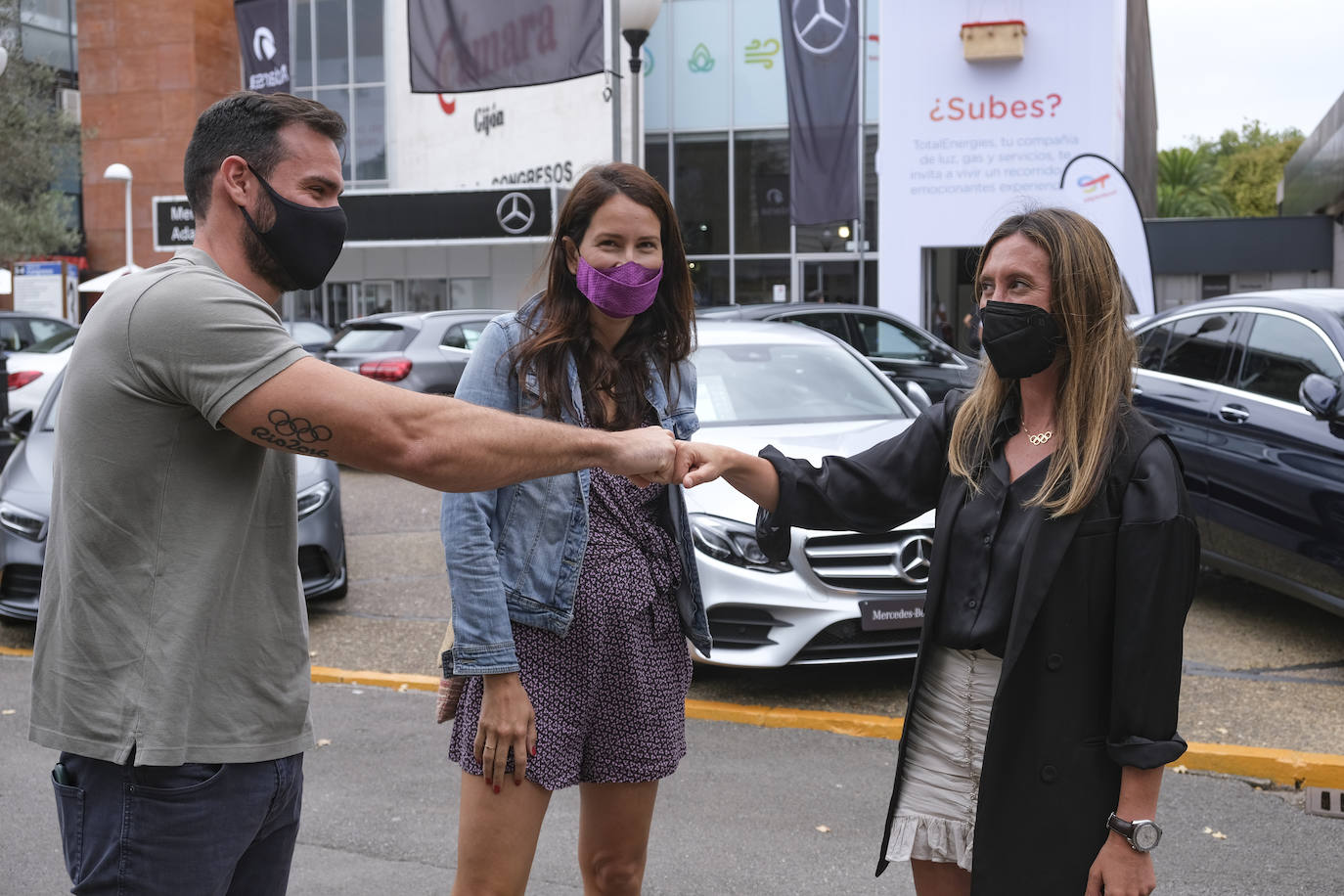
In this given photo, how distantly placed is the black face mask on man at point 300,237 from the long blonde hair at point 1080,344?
131cm

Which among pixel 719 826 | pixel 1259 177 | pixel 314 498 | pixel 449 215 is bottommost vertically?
pixel 719 826

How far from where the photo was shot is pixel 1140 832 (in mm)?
2355

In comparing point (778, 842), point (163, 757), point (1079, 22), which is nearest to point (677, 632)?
point (163, 757)

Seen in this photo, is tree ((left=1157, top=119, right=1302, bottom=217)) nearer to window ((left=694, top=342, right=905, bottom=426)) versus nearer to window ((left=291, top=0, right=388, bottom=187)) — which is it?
window ((left=291, top=0, right=388, bottom=187))

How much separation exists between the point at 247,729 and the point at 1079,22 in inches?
774

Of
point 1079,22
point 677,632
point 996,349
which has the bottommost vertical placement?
point 677,632

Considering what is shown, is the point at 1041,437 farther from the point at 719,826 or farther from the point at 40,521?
the point at 40,521

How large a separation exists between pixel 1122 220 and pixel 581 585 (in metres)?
14.2

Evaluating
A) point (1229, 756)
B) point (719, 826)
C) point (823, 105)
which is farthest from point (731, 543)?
point (823, 105)

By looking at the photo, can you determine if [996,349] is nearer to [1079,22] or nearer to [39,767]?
[39,767]

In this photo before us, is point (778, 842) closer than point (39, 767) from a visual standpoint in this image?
Yes

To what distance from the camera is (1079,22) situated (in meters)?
→ 19.3

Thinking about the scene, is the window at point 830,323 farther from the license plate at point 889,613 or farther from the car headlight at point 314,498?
the license plate at point 889,613

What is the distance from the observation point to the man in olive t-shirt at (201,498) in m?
2.02
